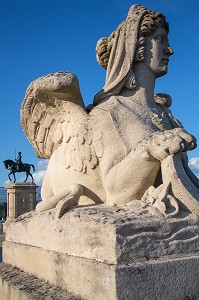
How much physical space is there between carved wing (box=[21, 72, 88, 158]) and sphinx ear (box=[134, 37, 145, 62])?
0.62 m

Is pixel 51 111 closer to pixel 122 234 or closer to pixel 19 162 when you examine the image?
pixel 122 234

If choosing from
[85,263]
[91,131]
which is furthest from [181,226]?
[91,131]

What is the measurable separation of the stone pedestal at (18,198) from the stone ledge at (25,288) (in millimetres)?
15409

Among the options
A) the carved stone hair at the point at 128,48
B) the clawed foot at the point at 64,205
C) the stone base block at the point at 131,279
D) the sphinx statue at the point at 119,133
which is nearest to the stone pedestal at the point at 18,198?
the sphinx statue at the point at 119,133

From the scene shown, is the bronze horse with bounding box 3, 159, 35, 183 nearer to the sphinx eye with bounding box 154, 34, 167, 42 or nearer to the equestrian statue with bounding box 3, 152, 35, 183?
the equestrian statue with bounding box 3, 152, 35, 183

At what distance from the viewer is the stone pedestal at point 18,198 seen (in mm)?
18500

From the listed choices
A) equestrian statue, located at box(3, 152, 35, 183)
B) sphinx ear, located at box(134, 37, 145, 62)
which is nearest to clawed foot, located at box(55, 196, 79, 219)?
sphinx ear, located at box(134, 37, 145, 62)

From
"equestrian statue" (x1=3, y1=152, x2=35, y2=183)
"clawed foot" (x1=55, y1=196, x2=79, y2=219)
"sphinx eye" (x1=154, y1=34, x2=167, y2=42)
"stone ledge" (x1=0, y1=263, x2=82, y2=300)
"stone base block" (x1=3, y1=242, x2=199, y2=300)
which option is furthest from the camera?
"equestrian statue" (x1=3, y1=152, x2=35, y2=183)

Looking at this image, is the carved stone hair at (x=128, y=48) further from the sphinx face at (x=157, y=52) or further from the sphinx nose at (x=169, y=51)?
the sphinx nose at (x=169, y=51)

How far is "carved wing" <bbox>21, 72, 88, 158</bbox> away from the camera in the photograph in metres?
2.99

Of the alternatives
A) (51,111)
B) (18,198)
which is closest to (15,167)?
(18,198)

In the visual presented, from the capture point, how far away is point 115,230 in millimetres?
2092

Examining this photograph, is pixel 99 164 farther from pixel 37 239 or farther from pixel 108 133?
pixel 37 239

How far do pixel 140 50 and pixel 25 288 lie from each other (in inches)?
83.3
